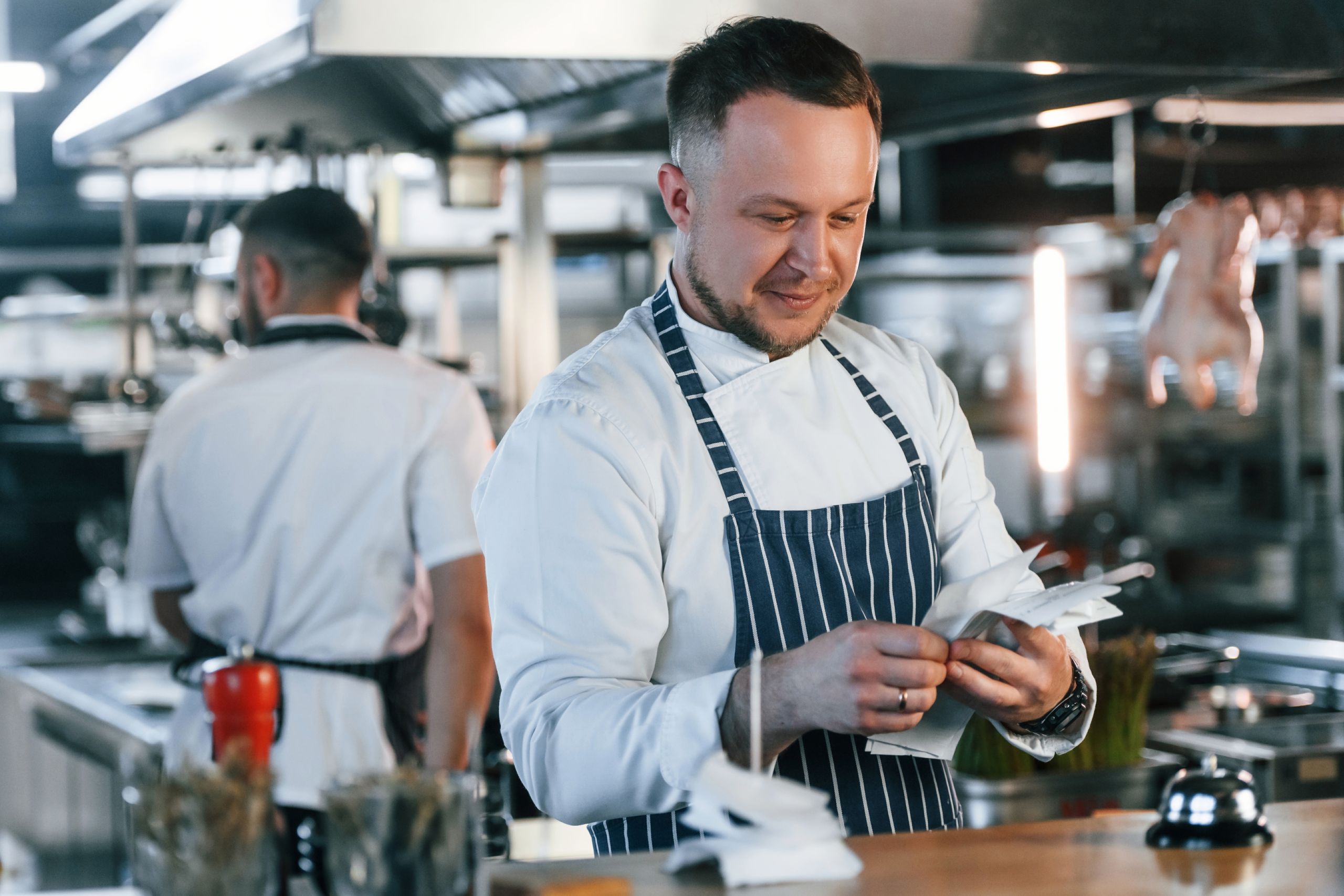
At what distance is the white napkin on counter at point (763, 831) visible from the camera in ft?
4.19

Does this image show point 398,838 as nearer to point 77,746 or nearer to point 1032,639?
point 1032,639

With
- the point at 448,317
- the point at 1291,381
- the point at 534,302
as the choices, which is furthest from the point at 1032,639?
the point at 1291,381

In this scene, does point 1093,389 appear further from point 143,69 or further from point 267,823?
point 267,823

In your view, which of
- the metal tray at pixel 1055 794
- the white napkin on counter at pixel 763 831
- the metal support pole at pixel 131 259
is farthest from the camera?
the metal support pole at pixel 131 259

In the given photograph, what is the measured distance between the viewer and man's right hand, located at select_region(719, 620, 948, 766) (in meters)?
1.38

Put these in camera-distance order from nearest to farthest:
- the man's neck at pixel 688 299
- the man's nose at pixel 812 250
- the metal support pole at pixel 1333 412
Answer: the man's nose at pixel 812 250 → the man's neck at pixel 688 299 → the metal support pole at pixel 1333 412

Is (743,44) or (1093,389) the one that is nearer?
(743,44)

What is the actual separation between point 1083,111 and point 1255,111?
70 cm

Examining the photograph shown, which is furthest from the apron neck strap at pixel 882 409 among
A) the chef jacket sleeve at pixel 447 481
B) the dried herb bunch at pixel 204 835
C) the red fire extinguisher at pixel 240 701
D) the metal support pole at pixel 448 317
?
the metal support pole at pixel 448 317

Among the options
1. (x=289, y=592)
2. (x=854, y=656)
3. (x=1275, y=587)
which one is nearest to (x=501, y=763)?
(x=289, y=592)

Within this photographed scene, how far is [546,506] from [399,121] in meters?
1.88

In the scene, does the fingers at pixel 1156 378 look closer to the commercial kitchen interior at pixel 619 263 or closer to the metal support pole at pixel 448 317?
the commercial kitchen interior at pixel 619 263

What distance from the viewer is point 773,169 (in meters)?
1.60

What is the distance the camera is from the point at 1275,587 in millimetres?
5176
